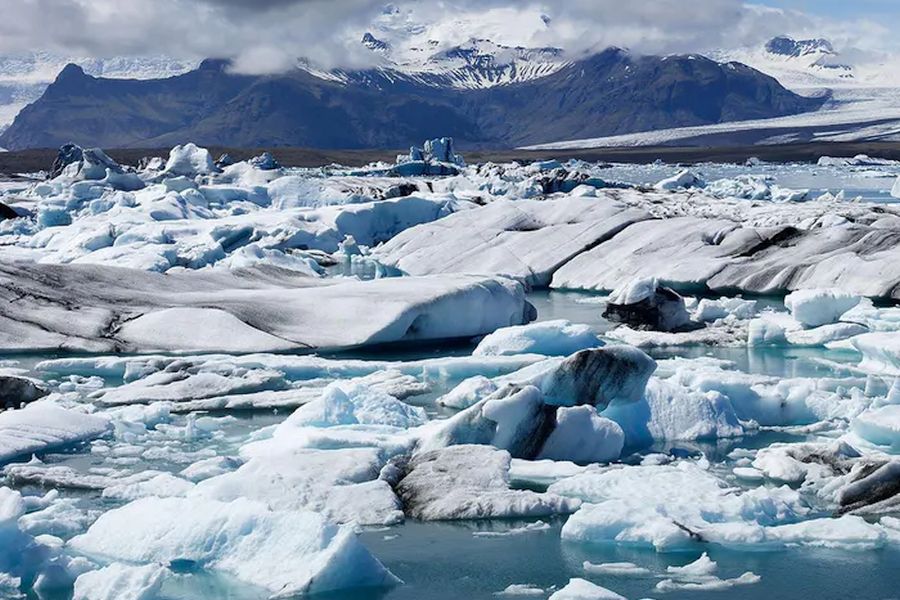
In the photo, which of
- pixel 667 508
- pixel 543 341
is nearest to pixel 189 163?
pixel 543 341

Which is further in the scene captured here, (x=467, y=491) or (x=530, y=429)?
(x=530, y=429)

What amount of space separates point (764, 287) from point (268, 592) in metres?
13.3

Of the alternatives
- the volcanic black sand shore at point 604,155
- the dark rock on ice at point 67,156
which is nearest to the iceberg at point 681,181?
the dark rock on ice at point 67,156

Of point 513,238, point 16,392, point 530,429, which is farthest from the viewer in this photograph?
point 513,238

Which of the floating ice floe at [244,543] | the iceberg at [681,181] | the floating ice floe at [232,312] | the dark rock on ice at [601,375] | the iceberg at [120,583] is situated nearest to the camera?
the iceberg at [120,583]

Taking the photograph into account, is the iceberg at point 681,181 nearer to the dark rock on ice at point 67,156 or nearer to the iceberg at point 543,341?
the dark rock on ice at point 67,156

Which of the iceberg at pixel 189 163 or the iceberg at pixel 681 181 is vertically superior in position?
the iceberg at pixel 189 163

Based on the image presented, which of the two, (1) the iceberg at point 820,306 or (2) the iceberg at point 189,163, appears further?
(2) the iceberg at point 189,163

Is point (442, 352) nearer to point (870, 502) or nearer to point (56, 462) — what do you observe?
point (56, 462)

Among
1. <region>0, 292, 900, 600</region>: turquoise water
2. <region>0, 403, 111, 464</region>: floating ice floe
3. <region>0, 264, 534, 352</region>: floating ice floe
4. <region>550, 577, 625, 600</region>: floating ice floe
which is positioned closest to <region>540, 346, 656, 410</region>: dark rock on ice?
<region>0, 292, 900, 600</region>: turquoise water

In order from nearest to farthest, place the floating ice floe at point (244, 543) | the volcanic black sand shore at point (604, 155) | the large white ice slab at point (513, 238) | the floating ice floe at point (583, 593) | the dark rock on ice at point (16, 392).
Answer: the floating ice floe at point (583, 593)
the floating ice floe at point (244, 543)
the dark rock on ice at point (16, 392)
the large white ice slab at point (513, 238)
the volcanic black sand shore at point (604, 155)

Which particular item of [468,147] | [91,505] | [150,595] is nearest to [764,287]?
[91,505]

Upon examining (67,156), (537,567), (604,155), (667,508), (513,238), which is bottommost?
(537,567)

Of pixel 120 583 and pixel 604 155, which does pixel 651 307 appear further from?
pixel 604 155
